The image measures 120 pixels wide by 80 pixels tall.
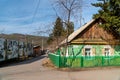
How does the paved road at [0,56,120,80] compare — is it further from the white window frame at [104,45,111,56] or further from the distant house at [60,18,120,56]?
the white window frame at [104,45,111,56]

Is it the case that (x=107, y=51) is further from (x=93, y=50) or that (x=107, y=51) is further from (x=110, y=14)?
(x=110, y=14)

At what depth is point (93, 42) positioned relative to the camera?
107 ft

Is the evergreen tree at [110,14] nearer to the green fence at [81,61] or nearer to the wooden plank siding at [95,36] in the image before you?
the wooden plank siding at [95,36]

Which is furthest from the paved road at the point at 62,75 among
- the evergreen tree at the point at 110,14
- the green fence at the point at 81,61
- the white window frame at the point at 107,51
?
the white window frame at the point at 107,51

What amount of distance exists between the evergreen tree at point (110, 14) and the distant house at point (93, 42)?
1.34 meters

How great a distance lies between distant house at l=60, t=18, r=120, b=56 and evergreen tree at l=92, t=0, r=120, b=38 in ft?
4.39

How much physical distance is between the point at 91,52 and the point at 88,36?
2011 mm

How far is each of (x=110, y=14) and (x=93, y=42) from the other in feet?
13.6

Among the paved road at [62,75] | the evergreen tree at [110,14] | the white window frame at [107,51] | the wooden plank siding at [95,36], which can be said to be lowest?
the paved road at [62,75]

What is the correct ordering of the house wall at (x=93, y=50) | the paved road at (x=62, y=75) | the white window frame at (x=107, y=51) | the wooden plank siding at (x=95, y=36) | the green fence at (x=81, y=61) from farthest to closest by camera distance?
the white window frame at (x=107, y=51)
the wooden plank siding at (x=95, y=36)
the house wall at (x=93, y=50)
the green fence at (x=81, y=61)
the paved road at (x=62, y=75)

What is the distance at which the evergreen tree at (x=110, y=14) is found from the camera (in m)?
29.2

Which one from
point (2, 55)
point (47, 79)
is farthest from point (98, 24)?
Result: point (47, 79)

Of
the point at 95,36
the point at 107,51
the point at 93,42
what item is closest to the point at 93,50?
the point at 93,42

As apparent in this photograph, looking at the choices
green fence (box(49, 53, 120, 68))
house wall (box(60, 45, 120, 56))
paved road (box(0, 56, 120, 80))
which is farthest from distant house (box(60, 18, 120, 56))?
paved road (box(0, 56, 120, 80))
